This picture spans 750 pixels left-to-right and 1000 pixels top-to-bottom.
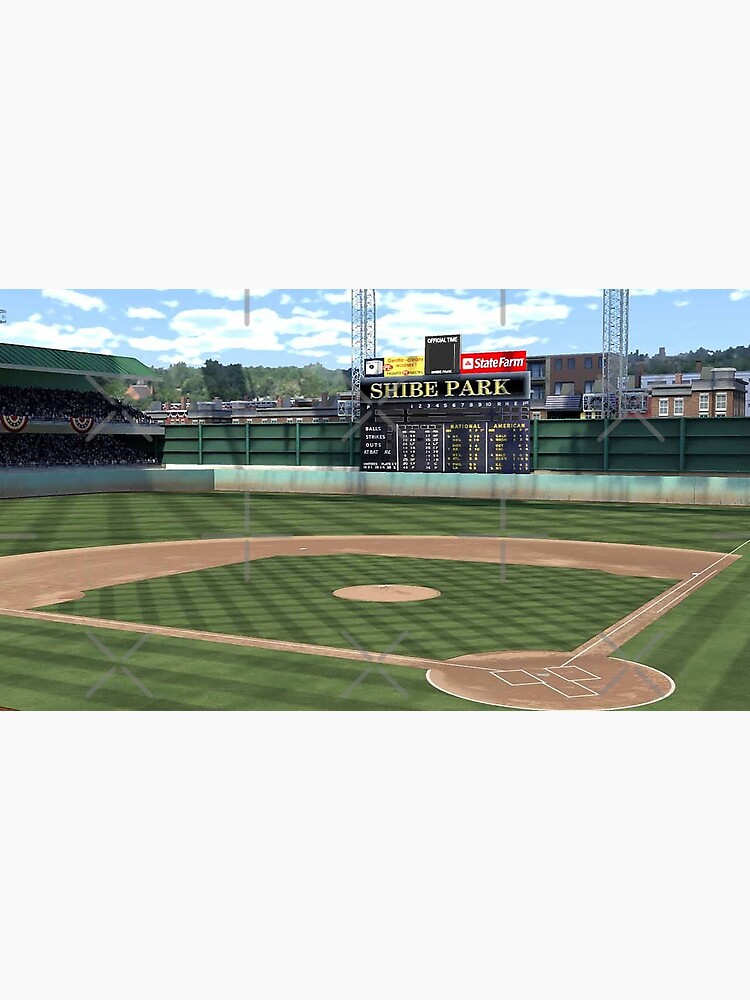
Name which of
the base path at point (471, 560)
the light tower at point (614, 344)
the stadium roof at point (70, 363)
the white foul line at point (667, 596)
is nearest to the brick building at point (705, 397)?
the light tower at point (614, 344)

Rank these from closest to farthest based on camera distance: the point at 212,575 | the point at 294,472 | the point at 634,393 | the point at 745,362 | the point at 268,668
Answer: the point at 268,668 → the point at 212,575 → the point at 294,472 → the point at 634,393 → the point at 745,362

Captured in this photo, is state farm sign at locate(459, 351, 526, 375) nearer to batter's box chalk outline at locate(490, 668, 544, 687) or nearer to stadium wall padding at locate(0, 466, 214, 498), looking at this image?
stadium wall padding at locate(0, 466, 214, 498)

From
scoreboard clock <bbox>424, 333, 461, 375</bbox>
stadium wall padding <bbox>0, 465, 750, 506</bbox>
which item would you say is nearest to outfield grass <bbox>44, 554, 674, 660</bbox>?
scoreboard clock <bbox>424, 333, 461, 375</bbox>

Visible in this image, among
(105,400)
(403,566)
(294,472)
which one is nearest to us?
(403,566)

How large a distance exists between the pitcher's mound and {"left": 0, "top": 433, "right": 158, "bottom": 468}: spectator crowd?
42.8m

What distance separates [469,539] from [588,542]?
3636 mm

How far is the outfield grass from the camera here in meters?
13.6

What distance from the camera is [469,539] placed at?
27703mm

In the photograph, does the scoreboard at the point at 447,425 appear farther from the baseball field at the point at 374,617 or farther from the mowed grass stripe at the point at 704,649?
the mowed grass stripe at the point at 704,649

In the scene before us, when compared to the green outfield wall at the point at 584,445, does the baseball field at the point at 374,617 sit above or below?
below

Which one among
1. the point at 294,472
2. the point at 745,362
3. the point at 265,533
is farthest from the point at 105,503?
the point at 745,362

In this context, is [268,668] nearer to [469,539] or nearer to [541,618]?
[541,618]

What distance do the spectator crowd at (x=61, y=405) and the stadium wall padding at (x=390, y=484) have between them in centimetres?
1116

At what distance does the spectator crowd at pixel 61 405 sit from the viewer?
2296 inches
